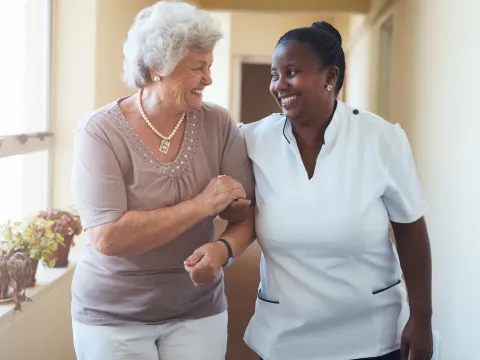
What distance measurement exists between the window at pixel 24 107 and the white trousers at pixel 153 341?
48.8 inches

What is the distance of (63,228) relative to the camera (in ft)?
8.87

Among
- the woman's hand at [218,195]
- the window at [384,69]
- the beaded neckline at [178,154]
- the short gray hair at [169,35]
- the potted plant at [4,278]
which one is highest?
the window at [384,69]

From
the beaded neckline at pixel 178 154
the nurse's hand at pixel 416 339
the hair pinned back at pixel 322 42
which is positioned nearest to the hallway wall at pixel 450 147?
the nurse's hand at pixel 416 339

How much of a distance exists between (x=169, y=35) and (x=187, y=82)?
0.12m

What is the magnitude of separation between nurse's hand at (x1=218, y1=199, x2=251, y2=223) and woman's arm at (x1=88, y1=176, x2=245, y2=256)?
0.05 metres

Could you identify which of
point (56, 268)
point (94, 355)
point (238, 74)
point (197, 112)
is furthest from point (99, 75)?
point (238, 74)

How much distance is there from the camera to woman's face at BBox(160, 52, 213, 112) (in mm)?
1482

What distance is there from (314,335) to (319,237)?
247 millimetres

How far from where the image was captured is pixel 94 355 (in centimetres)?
152

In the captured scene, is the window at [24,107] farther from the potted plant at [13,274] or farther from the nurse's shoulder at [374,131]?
the nurse's shoulder at [374,131]

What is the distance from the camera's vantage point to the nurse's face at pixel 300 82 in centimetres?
151

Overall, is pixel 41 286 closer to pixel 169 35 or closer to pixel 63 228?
pixel 63 228

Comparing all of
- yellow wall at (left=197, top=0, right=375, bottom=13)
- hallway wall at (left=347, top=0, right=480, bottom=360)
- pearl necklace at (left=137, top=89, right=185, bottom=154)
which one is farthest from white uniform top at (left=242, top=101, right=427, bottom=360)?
yellow wall at (left=197, top=0, right=375, bottom=13)

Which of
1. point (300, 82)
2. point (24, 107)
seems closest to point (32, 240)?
point (24, 107)
